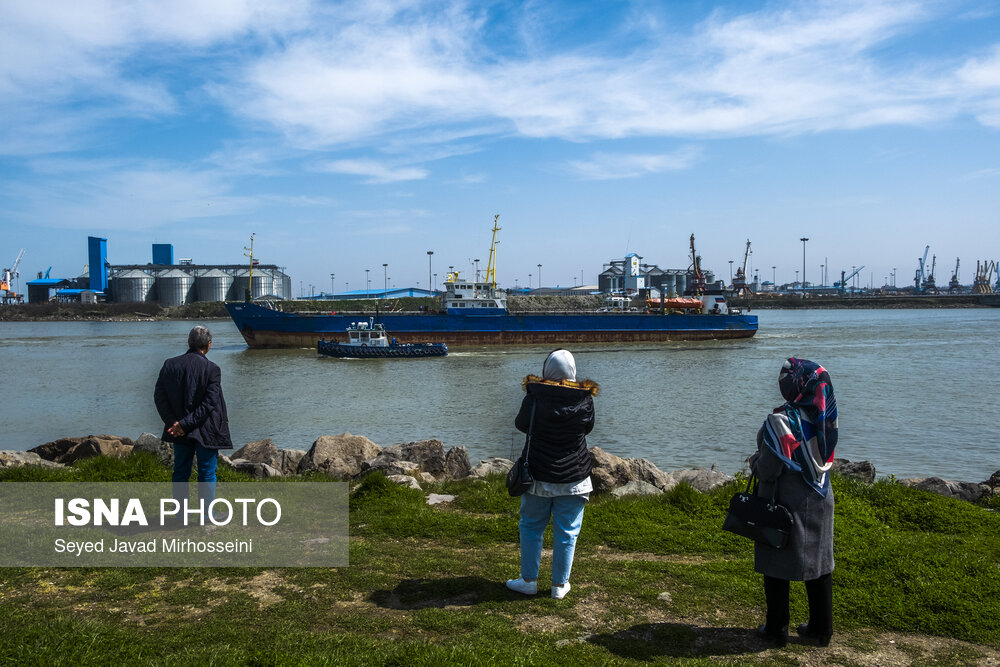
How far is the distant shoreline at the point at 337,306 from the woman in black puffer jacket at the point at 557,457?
7527 centimetres

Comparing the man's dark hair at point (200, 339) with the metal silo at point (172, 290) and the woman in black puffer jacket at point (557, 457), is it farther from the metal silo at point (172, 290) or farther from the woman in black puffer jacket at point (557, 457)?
the metal silo at point (172, 290)

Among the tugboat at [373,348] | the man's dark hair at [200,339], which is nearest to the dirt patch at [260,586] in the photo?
the man's dark hair at [200,339]

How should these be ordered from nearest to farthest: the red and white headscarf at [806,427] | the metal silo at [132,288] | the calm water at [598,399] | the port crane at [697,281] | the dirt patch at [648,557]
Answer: the red and white headscarf at [806,427] < the dirt patch at [648,557] < the calm water at [598,399] < the port crane at [697,281] < the metal silo at [132,288]

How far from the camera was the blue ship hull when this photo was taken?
41.7m

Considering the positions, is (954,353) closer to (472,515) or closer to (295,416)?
(295,416)

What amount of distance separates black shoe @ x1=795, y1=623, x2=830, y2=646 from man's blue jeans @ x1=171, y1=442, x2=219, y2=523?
3.94 m

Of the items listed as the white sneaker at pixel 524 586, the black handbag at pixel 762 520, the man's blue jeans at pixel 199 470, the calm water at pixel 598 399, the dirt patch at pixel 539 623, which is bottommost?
the calm water at pixel 598 399

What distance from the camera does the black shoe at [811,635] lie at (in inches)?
134

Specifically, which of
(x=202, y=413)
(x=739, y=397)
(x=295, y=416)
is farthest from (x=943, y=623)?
(x=739, y=397)

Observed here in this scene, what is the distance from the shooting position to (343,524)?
5453mm

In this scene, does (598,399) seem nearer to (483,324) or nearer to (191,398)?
(191,398)

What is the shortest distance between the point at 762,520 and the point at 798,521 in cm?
17

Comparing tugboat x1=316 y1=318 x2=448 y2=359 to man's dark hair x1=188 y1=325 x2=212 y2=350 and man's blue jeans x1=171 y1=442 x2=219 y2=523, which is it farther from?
man's dark hair x1=188 y1=325 x2=212 y2=350

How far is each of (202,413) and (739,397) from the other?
19.4m
